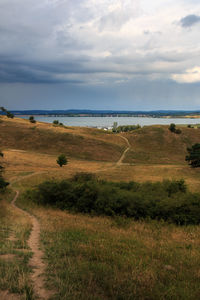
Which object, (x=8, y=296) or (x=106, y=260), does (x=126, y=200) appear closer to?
(x=106, y=260)

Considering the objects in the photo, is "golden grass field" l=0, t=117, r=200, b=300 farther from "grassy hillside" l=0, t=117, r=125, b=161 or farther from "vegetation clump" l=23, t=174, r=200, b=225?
"grassy hillside" l=0, t=117, r=125, b=161

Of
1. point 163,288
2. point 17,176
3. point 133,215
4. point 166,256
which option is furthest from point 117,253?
point 17,176

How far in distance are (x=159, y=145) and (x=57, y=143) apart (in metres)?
40.8

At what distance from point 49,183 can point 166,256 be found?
1581cm

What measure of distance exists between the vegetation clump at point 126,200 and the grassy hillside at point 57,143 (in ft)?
151

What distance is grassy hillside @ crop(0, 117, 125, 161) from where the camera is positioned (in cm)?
7162

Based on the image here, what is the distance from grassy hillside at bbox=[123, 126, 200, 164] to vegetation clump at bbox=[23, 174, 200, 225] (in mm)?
46363

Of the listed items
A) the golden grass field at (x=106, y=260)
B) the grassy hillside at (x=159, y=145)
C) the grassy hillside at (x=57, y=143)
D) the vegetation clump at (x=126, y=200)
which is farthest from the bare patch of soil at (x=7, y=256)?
the grassy hillside at (x=57, y=143)

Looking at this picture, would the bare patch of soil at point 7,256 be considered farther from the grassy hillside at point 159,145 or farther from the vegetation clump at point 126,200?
the grassy hillside at point 159,145

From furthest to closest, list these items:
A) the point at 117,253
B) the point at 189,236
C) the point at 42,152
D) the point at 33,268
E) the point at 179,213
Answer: the point at 42,152 < the point at 179,213 < the point at 189,236 < the point at 117,253 < the point at 33,268

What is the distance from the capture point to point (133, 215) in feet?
58.5

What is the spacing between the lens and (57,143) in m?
77.3

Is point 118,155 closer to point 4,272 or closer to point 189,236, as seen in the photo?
point 189,236

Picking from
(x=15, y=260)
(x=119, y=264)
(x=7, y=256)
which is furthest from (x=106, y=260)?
(x=7, y=256)
